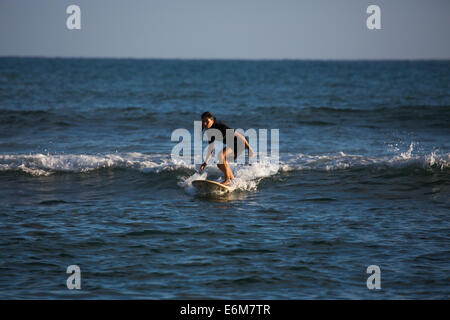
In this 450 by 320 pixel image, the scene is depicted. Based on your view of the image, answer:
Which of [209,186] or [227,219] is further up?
[209,186]

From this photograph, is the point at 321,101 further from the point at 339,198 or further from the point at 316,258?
the point at 316,258

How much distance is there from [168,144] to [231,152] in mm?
6513

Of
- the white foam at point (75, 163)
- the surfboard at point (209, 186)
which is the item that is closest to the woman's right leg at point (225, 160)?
the surfboard at point (209, 186)

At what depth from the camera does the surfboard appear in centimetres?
1029

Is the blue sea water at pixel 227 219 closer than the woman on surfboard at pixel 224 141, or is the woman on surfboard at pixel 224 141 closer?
the blue sea water at pixel 227 219

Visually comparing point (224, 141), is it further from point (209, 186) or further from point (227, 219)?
point (227, 219)

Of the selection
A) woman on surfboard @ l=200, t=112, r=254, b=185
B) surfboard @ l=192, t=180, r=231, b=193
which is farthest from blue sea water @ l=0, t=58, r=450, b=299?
woman on surfboard @ l=200, t=112, r=254, b=185

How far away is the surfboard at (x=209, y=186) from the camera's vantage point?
10289mm

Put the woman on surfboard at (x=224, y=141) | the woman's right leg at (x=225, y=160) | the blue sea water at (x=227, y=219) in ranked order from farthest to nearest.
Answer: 1. the woman's right leg at (x=225, y=160)
2. the woman on surfboard at (x=224, y=141)
3. the blue sea water at (x=227, y=219)

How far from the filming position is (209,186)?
1037 centimetres

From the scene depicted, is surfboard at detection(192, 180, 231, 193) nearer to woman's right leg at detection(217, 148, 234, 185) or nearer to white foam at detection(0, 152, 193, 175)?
woman's right leg at detection(217, 148, 234, 185)

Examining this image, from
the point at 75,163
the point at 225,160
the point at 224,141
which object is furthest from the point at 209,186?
the point at 75,163

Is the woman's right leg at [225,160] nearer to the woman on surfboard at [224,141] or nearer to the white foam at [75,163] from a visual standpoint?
the woman on surfboard at [224,141]

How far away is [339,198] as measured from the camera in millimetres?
10141
